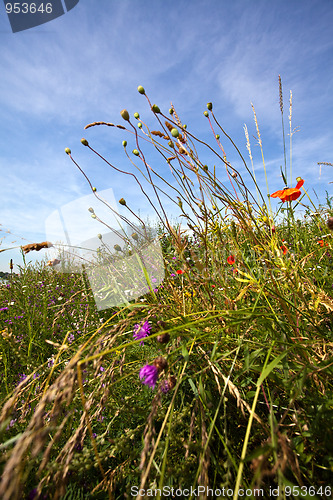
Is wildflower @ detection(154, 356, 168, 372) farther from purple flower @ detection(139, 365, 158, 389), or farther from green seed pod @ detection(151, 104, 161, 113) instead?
green seed pod @ detection(151, 104, 161, 113)

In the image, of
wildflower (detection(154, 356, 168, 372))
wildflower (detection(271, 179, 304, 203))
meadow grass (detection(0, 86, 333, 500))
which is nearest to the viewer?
meadow grass (detection(0, 86, 333, 500))

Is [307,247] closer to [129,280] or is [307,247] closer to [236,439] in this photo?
[129,280]

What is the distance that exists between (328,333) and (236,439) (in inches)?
21.1

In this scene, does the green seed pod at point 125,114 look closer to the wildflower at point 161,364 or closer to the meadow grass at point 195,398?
the meadow grass at point 195,398

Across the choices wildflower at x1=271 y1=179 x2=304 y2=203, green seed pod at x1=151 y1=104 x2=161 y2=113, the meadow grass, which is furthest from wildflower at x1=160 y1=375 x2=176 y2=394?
wildflower at x1=271 y1=179 x2=304 y2=203

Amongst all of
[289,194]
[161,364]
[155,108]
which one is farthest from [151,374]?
[289,194]

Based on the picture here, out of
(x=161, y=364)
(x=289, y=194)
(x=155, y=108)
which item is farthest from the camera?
(x=289, y=194)

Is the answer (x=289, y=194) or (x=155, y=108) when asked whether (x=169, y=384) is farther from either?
(x=289, y=194)

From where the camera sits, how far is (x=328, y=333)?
104cm

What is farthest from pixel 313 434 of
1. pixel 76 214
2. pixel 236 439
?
pixel 76 214

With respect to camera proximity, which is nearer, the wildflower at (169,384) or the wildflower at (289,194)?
the wildflower at (169,384)

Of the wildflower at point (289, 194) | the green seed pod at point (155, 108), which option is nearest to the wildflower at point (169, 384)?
the green seed pod at point (155, 108)

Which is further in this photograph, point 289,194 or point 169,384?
point 289,194

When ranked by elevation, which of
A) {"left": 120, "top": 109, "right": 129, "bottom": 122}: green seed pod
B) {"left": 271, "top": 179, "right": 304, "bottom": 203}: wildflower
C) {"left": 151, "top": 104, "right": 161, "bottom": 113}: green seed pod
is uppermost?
{"left": 120, "top": 109, "right": 129, "bottom": 122}: green seed pod
